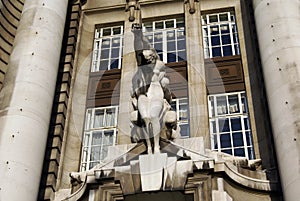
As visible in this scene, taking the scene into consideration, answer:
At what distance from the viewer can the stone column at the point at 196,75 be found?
17.4 m

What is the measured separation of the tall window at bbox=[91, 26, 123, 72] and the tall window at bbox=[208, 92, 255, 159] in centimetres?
420

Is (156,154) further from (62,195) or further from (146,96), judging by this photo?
(62,195)

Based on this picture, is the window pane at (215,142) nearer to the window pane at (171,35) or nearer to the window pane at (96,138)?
the window pane at (96,138)

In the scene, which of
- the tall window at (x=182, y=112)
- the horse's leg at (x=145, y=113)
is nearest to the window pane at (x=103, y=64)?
the tall window at (x=182, y=112)

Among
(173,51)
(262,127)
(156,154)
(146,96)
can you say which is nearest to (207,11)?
(173,51)

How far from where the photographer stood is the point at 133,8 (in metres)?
21.5

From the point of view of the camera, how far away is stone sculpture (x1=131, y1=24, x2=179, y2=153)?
14.3m

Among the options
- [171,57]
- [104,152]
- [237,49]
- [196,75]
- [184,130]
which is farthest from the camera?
[171,57]

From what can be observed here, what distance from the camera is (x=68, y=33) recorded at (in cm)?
2053

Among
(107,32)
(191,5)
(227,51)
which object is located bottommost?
(227,51)

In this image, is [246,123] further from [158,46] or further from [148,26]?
[148,26]

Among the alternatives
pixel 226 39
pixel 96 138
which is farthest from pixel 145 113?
pixel 226 39

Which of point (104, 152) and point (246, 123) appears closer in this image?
point (246, 123)

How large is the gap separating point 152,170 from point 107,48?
858 centimetres
